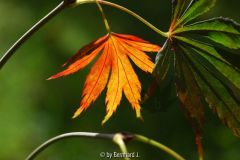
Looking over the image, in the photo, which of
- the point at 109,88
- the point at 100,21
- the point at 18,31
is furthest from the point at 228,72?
the point at 18,31

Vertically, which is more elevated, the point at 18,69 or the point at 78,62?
the point at 18,69

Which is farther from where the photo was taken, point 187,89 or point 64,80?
point 64,80

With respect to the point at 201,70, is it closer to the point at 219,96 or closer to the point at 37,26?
the point at 219,96

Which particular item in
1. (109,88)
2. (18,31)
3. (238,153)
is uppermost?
(18,31)

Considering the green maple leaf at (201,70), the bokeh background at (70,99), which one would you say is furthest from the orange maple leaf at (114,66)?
the bokeh background at (70,99)

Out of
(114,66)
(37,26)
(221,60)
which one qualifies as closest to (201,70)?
(221,60)

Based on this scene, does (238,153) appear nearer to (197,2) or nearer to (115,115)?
(115,115)
